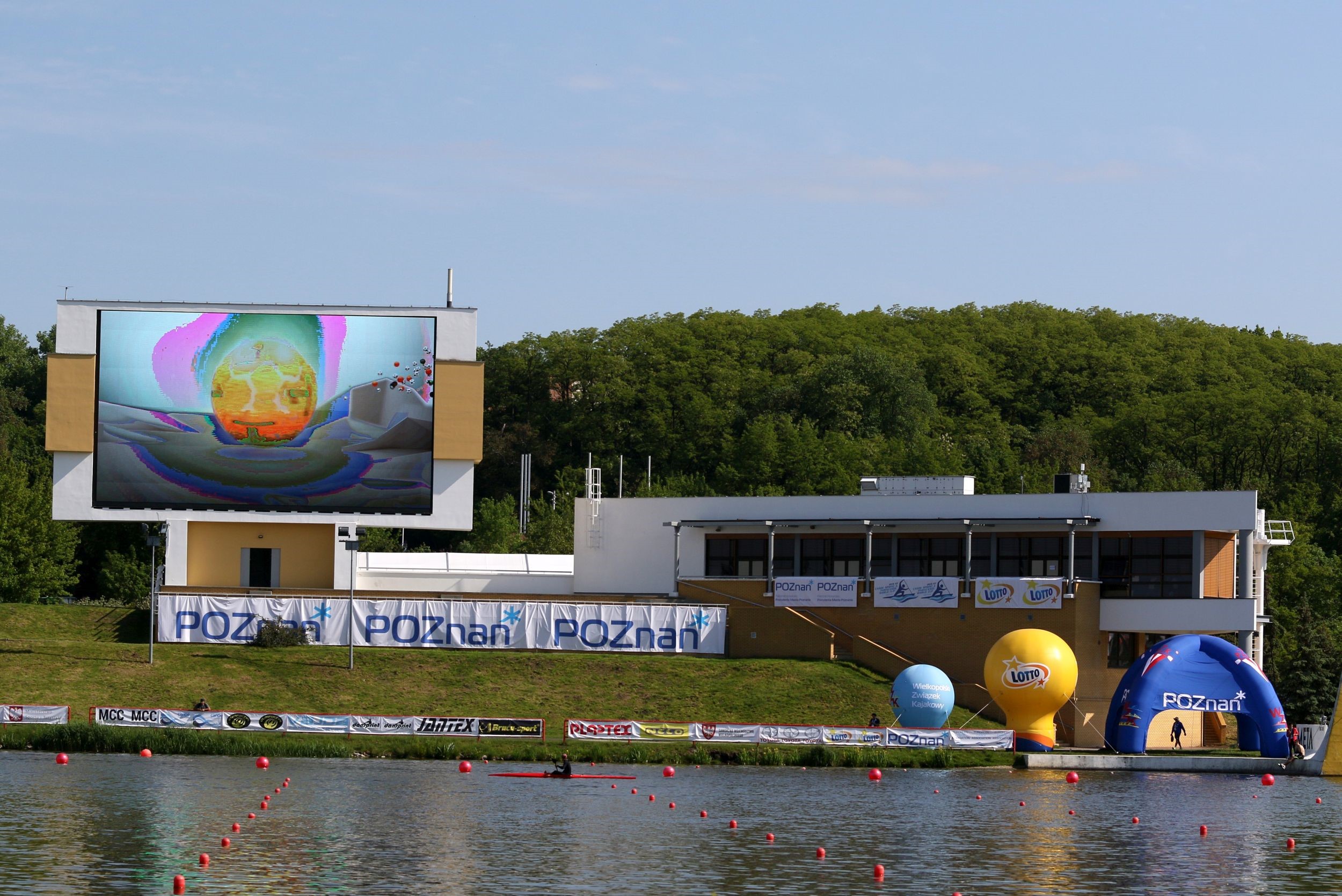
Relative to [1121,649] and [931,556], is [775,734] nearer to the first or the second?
[931,556]

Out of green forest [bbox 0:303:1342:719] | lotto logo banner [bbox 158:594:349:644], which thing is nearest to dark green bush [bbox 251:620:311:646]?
lotto logo banner [bbox 158:594:349:644]

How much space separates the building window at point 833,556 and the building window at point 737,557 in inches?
79.7

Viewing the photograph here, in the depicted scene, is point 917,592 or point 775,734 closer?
point 775,734

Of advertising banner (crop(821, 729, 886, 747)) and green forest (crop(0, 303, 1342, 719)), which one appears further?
green forest (crop(0, 303, 1342, 719))

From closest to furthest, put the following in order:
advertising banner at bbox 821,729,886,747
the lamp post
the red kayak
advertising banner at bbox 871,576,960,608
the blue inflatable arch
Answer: the red kayak < advertising banner at bbox 821,729,886,747 < the blue inflatable arch < the lamp post < advertising banner at bbox 871,576,960,608

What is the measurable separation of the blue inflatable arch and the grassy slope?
25.7ft

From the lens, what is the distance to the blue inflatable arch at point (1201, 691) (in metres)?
60.3

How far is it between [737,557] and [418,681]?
20.0 meters

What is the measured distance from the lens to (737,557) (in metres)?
81.6

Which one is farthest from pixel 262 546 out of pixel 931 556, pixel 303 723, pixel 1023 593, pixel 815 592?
pixel 1023 593

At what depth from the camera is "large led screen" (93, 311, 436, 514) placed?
7394 centimetres

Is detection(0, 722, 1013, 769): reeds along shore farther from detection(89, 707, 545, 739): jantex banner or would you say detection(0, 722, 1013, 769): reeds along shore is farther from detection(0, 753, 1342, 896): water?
detection(0, 753, 1342, 896): water

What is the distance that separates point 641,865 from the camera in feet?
111

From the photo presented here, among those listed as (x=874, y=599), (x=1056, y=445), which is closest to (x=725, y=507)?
(x=874, y=599)
